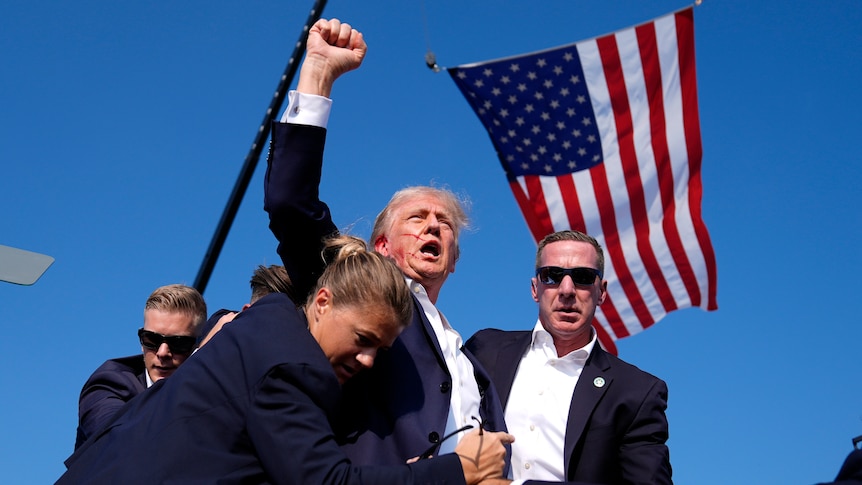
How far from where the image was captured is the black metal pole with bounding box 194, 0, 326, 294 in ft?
28.3

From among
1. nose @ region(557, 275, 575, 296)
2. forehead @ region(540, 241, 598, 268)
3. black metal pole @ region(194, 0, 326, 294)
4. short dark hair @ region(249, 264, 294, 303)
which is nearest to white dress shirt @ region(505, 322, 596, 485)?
nose @ region(557, 275, 575, 296)

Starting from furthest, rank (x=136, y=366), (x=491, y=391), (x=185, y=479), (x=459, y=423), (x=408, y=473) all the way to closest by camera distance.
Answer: (x=136, y=366)
(x=491, y=391)
(x=459, y=423)
(x=408, y=473)
(x=185, y=479)

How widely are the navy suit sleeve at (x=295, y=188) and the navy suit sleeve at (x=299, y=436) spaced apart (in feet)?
2.23

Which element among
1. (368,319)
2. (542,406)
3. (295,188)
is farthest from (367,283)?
(542,406)

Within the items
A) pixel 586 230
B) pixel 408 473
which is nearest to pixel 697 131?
pixel 586 230

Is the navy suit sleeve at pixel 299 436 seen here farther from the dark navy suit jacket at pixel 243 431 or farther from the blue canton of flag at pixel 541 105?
the blue canton of flag at pixel 541 105

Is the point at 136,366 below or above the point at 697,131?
below

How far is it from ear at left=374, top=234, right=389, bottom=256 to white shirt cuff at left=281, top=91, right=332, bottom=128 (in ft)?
3.23

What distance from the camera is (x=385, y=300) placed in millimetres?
3072

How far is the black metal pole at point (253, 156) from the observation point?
8641 millimetres

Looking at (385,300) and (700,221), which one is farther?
(700,221)

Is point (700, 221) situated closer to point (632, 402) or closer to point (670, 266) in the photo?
point (670, 266)

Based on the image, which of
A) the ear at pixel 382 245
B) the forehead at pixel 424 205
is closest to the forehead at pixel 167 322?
the ear at pixel 382 245

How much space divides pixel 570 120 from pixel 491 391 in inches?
263
